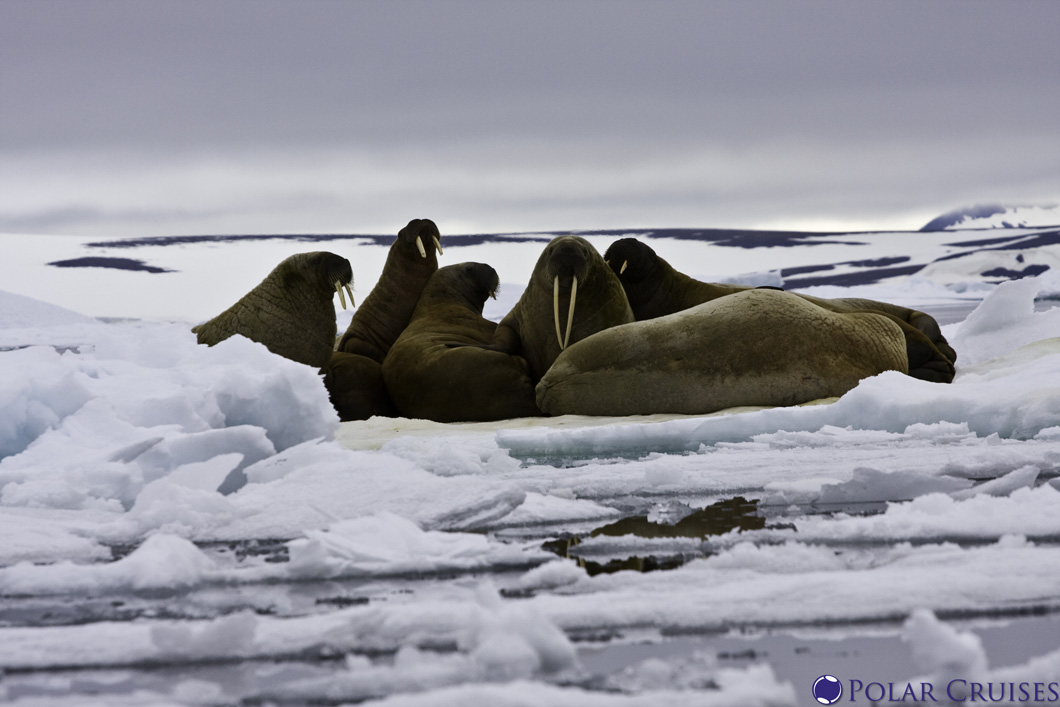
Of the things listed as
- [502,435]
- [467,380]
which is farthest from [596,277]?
[502,435]

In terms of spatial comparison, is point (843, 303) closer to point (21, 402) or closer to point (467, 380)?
A: point (467, 380)

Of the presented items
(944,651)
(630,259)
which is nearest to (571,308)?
(630,259)

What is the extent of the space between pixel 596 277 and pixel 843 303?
6.33ft

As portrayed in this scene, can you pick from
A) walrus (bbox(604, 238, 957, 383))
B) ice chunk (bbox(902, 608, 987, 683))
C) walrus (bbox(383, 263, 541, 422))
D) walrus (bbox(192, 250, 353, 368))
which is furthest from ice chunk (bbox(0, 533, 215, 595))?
walrus (bbox(604, 238, 957, 383))

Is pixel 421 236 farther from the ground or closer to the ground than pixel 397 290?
farther from the ground

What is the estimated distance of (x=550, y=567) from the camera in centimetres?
231

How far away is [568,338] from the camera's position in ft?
22.0

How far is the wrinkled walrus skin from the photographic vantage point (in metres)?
5.79

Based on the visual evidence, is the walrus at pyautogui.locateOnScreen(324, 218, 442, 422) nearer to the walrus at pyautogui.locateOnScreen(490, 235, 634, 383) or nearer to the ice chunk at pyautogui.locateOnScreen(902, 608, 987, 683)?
the walrus at pyautogui.locateOnScreen(490, 235, 634, 383)

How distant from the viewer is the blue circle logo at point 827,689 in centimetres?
156

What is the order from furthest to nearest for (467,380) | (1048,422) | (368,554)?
(467,380)
(1048,422)
(368,554)

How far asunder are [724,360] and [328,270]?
320 cm

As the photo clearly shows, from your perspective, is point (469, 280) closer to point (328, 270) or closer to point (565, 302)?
point (328, 270)

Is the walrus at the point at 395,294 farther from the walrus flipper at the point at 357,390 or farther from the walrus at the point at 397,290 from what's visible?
the walrus flipper at the point at 357,390
